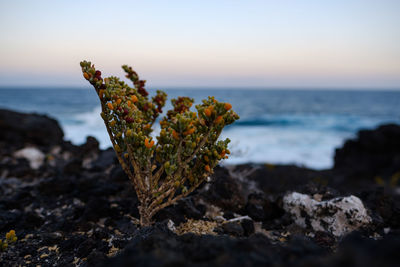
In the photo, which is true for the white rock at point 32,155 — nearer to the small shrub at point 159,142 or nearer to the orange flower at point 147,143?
the small shrub at point 159,142

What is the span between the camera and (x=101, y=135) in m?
25.2

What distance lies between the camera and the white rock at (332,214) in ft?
12.9

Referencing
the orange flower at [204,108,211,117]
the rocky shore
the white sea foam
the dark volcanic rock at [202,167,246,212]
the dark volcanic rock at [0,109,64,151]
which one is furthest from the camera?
the white sea foam

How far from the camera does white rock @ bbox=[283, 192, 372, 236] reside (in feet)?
12.9

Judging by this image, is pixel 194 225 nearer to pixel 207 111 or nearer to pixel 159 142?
pixel 159 142

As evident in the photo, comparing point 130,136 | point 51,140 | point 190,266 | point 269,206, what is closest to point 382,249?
point 190,266

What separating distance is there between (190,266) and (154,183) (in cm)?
173

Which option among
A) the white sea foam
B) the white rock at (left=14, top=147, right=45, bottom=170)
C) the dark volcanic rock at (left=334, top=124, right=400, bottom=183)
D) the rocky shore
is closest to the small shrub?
the rocky shore

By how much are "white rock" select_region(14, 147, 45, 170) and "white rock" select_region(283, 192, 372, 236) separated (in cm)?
752

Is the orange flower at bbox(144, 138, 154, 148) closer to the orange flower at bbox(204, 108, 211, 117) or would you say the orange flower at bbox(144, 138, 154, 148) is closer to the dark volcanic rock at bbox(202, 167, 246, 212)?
the orange flower at bbox(204, 108, 211, 117)

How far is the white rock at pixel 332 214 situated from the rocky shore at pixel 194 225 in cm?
1

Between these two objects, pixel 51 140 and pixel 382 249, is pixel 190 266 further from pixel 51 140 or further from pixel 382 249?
pixel 51 140

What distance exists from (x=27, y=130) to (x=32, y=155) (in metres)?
3.11

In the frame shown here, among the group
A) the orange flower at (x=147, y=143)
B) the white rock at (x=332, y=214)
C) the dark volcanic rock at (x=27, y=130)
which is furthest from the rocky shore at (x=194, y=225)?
the dark volcanic rock at (x=27, y=130)
